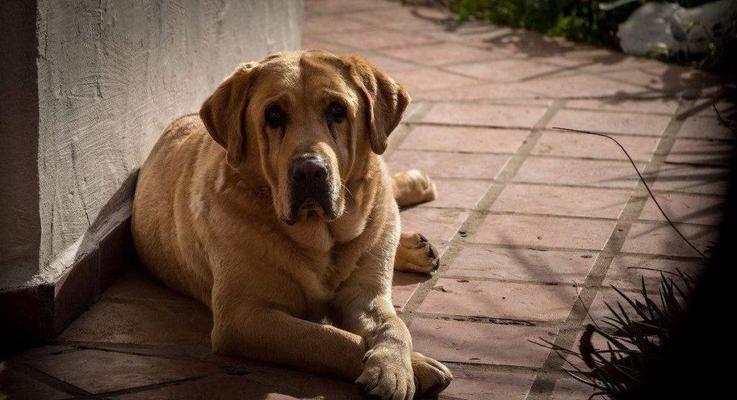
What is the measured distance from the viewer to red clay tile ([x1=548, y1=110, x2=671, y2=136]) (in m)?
6.40

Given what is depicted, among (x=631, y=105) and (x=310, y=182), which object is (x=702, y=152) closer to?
(x=631, y=105)

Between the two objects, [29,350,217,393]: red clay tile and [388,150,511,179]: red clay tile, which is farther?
[388,150,511,179]: red clay tile

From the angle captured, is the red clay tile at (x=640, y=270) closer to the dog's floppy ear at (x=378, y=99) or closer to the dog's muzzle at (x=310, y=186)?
the dog's floppy ear at (x=378, y=99)

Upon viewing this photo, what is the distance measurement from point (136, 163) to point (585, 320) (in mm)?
2002

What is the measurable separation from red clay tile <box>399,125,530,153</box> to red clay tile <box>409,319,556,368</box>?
209 centimetres

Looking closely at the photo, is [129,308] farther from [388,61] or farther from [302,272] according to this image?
[388,61]

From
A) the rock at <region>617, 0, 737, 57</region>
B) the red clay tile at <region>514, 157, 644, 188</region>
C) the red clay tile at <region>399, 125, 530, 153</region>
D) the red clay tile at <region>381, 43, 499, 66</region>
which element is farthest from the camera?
the red clay tile at <region>381, 43, 499, 66</region>

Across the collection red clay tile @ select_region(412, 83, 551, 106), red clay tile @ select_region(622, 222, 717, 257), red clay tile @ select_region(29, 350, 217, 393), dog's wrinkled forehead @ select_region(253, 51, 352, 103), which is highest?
dog's wrinkled forehead @ select_region(253, 51, 352, 103)

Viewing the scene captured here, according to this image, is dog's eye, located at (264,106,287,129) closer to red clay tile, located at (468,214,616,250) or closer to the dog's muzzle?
the dog's muzzle

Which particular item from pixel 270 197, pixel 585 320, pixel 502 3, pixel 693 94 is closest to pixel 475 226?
pixel 585 320

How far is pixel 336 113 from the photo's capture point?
400 cm

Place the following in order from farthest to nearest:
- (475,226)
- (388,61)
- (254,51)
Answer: (388,61) < (254,51) < (475,226)

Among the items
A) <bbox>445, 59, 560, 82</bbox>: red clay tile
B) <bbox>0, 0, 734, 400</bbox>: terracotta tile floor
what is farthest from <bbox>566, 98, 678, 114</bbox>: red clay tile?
<bbox>445, 59, 560, 82</bbox>: red clay tile

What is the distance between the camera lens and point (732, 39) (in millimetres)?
7297
